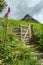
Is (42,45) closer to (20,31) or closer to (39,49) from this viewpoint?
(39,49)

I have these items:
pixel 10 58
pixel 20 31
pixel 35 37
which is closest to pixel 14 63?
pixel 10 58

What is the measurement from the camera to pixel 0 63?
6.19 meters

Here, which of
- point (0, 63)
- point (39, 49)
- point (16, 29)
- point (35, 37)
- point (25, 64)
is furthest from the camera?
point (16, 29)

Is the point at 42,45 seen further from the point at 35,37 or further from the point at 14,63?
the point at 14,63

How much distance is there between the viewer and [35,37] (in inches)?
662

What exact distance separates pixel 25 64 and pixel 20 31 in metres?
10.7

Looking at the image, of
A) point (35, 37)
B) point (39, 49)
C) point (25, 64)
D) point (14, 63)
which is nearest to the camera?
point (14, 63)

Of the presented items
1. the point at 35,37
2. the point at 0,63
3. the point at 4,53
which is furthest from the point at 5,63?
the point at 35,37

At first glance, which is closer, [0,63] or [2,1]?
[0,63]

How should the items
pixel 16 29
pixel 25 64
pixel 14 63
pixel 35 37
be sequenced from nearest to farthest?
pixel 14 63
pixel 25 64
pixel 35 37
pixel 16 29

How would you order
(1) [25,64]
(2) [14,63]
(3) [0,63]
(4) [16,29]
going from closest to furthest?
(3) [0,63], (2) [14,63], (1) [25,64], (4) [16,29]

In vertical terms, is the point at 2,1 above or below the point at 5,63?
above

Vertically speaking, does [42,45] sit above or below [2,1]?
below

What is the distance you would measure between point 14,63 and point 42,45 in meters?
6.75
